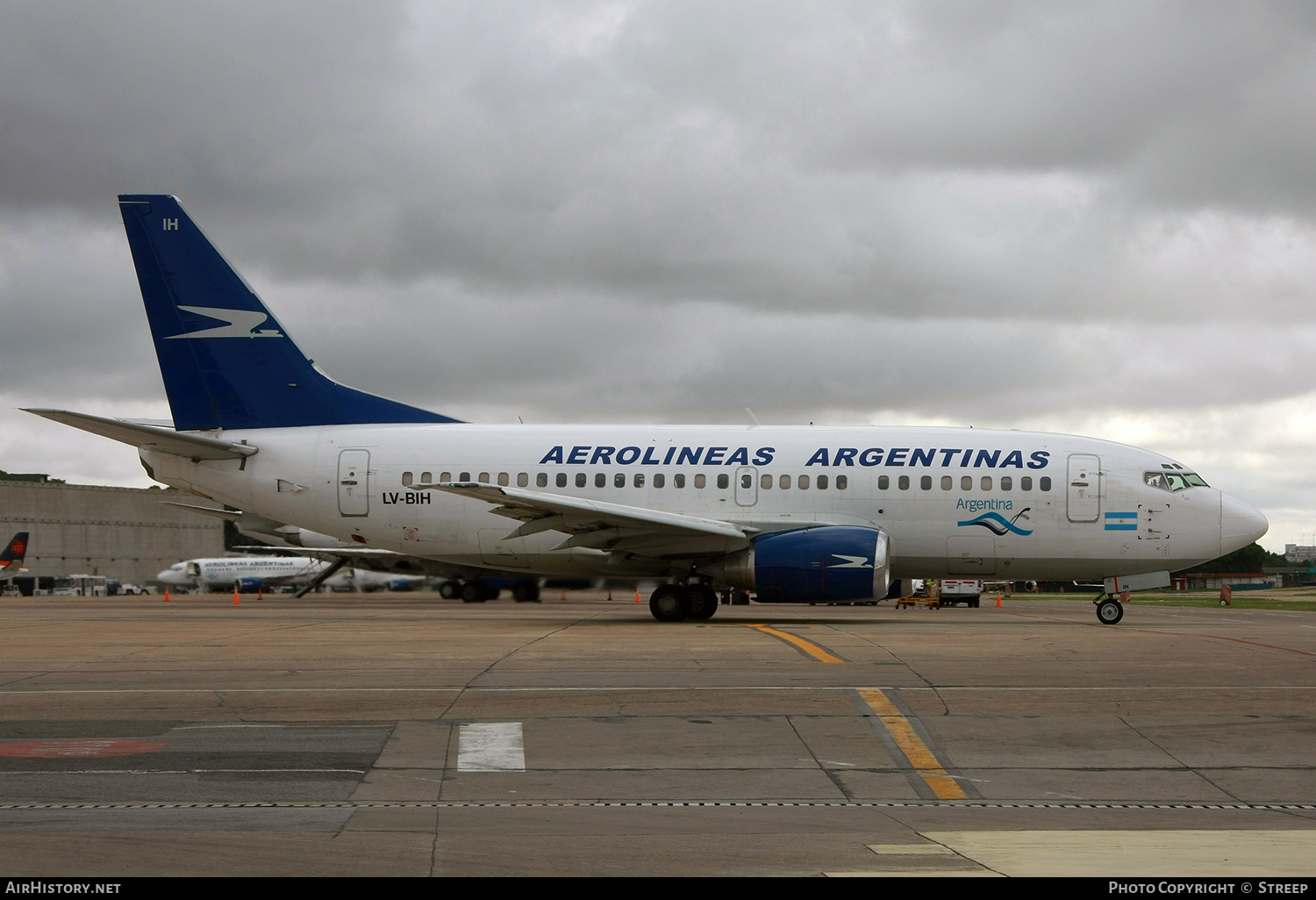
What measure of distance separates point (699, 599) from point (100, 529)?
352 ft

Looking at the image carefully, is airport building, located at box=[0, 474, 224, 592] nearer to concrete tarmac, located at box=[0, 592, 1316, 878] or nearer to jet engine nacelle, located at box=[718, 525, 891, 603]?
jet engine nacelle, located at box=[718, 525, 891, 603]

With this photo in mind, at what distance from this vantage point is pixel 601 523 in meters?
23.5

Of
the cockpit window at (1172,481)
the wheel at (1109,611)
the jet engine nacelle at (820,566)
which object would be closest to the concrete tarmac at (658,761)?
the jet engine nacelle at (820,566)

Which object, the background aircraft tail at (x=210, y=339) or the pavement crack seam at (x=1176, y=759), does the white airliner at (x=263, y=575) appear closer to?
the background aircraft tail at (x=210, y=339)

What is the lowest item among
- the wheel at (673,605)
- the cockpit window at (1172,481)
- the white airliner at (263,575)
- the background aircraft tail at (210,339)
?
the white airliner at (263,575)

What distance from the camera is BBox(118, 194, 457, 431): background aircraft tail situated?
85.8 feet

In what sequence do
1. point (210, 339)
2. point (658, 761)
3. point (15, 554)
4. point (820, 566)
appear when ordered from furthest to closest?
point (15, 554) → point (210, 339) → point (820, 566) → point (658, 761)

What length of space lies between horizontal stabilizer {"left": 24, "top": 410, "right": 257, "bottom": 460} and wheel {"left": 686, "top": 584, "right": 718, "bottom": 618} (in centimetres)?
1013

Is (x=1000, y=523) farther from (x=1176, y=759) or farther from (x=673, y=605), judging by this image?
(x=1176, y=759)

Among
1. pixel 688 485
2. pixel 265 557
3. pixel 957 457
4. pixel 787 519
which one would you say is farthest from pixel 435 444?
pixel 265 557

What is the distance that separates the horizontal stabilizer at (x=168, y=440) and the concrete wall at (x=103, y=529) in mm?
83195

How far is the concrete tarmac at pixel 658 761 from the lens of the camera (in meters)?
6.67

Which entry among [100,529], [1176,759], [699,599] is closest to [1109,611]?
[699,599]
